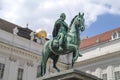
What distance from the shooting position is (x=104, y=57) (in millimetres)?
31953

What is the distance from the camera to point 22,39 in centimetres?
2953

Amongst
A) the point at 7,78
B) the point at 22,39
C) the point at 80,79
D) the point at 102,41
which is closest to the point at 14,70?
the point at 7,78

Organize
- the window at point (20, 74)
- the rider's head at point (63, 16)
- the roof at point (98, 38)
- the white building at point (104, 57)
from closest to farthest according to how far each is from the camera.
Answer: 1. the rider's head at point (63, 16)
2. the window at point (20, 74)
3. the white building at point (104, 57)
4. the roof at point (98, 38)

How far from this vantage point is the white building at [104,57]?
3130cm

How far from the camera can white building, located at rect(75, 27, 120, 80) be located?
103ft

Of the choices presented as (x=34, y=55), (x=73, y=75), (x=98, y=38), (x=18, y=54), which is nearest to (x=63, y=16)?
(x=73, y=75)

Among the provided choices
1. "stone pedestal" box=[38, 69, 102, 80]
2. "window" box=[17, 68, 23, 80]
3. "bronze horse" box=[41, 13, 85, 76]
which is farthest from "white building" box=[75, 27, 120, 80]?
"stone pedestal" box=[38, 69, 102, 80]

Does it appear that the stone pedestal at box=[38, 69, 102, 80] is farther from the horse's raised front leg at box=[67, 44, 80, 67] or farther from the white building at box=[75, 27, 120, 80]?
the white building at box=[75, 27, 120, 80]

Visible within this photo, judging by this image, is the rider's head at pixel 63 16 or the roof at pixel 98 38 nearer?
the rider's head at pixel 63 16

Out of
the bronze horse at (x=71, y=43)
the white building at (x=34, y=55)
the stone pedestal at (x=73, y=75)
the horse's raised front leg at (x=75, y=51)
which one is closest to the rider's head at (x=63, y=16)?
the bronze horse at (x=71, y=43)

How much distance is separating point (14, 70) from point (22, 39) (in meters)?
3.31

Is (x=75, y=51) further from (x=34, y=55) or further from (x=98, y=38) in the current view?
(x=98, y=38)

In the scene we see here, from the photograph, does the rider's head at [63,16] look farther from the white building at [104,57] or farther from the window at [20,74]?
the white building at [104,57]

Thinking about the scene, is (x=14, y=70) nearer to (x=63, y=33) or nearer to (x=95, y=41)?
(x=95, y=41)
